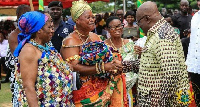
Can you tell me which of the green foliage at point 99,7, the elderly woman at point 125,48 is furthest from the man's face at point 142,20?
the green foliage at point 99,7

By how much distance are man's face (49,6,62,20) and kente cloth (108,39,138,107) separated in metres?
1.50

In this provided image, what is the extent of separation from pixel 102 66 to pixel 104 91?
360 millimetres

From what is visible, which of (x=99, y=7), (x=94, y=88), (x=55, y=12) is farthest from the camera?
(x=99, y=7)

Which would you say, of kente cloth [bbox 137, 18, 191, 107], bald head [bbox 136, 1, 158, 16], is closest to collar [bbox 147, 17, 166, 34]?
kente cloth [bbox 137, 18, 191, 107]

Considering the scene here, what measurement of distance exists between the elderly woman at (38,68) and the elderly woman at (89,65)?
34 cm

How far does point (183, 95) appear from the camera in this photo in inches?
154

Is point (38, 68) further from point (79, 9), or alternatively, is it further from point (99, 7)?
point (99, 7)

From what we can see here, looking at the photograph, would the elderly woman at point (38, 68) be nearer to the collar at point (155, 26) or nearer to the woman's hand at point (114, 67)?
the woman's hand at point (114, 67)

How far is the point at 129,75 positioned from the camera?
6.21 metres

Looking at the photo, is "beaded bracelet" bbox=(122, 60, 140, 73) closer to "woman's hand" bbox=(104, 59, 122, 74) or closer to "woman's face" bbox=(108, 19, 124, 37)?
"woman's hand" bbox=(104, 59, 122, 74)

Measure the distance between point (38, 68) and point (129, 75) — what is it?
255cm

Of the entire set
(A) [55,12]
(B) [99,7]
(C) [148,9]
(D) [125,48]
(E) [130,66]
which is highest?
(C) [148,9]

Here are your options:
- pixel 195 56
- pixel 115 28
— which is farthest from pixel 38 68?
pixel 195 56

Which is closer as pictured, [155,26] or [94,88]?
[155,26]
